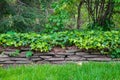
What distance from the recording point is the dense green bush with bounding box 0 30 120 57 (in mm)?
5316

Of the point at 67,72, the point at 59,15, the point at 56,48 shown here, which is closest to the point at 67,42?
the point at 56,48

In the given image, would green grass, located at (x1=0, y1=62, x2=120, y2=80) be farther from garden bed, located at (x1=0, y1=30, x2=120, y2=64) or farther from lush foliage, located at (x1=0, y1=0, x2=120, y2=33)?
lush foliage, located at (x1=0, y1=0, x2=120, y2=33)

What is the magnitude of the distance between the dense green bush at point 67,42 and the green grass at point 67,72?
0.61 metres

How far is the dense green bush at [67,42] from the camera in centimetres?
532

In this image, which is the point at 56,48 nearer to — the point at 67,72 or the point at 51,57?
the point at 51,57

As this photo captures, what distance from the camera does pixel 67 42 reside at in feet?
17.9

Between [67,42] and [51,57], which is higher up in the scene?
[67,42]

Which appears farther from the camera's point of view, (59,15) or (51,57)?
(59,15)

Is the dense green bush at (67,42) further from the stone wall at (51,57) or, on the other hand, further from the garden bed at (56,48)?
the stone wall at (51,57)

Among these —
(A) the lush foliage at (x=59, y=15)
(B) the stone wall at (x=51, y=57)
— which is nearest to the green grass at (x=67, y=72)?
(B) the stone wall at (x=51, y=57)

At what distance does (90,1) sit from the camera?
7.05m

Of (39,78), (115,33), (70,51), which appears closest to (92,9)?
(115,33)

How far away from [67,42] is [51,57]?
0.44m

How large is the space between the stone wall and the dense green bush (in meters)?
0.11
